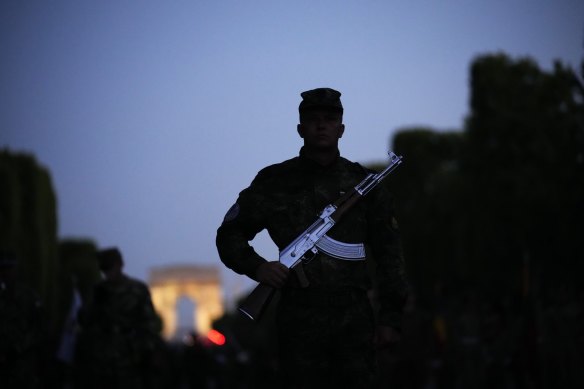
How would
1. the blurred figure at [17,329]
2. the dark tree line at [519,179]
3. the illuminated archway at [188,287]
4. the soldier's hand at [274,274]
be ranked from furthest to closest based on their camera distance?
the illuminated archway at [188,287] < the dark tree line at [519,179] < the blurred figure at [17,329] < the soldier's hand at [274,274]

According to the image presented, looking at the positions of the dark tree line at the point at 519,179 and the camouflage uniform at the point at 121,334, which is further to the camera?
the dark tree line at the point at 519,179

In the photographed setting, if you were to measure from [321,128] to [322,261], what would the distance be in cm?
74

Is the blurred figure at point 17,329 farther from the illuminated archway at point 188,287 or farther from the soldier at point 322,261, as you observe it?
the illuminated archway at point 188,287

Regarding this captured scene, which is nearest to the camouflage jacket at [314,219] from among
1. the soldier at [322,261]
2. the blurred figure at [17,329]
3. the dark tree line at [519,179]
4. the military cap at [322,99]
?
the soldier at [322,261]

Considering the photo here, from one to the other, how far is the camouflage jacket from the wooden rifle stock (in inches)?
5.2

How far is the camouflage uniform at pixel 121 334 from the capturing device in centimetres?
1185

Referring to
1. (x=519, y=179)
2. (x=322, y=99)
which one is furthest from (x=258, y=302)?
(x=519, y=179)

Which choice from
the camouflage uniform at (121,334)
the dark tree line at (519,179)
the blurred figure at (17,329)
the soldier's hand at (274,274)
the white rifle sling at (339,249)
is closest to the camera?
the soldier's hand at (274,274)

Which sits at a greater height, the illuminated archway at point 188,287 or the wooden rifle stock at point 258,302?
the wooden rifle stock at point 258,302

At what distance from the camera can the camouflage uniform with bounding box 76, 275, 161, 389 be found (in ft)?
38.9

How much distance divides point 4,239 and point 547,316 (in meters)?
19.2

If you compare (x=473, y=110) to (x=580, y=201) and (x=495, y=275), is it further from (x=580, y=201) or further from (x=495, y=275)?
(x=580, y=201)

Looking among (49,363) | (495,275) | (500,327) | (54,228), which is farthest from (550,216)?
(49,363)

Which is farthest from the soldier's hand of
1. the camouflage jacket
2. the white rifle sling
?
the white rifle sling
